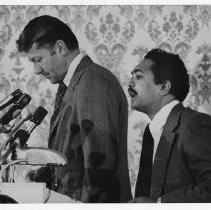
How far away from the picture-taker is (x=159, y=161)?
1910mm

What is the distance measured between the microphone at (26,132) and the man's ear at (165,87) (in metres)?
0.49

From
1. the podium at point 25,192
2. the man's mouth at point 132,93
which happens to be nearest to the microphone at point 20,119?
the podium at point 25,192

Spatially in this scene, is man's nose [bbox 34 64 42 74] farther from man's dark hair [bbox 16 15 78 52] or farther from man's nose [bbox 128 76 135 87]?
man's nose [bbox 128 76 135 87]

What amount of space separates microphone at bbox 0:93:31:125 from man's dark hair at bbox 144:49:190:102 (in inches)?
21.2

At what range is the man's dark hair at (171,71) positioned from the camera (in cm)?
198

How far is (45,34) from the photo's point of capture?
2033mm

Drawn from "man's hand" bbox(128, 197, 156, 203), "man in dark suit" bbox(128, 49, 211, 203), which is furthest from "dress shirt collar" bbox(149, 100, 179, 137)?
"man's hand" bbox(128, 197, 156, 203)

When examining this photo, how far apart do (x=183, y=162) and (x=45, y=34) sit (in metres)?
0.79

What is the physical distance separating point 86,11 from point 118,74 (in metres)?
0.32

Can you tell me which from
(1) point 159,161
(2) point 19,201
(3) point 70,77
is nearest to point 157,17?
(3) point 70,77

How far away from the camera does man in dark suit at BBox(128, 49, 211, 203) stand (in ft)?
6.16

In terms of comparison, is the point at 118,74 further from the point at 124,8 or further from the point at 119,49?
the point at 124,8

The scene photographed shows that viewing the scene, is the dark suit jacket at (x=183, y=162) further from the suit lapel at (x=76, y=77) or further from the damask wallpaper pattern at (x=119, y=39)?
the suit lapel at (x=76, y=77)

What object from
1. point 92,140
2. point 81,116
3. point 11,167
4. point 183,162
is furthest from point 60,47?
point 183,162
